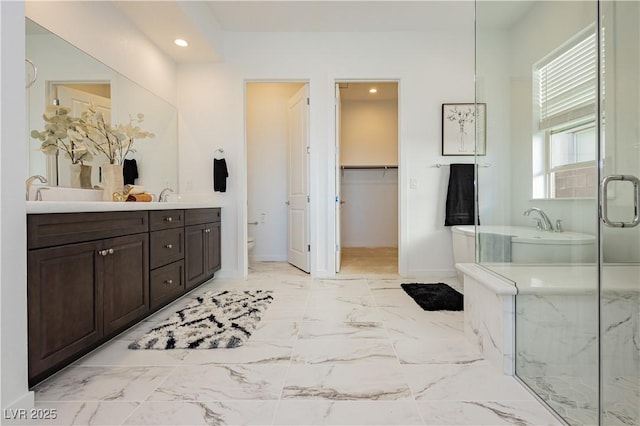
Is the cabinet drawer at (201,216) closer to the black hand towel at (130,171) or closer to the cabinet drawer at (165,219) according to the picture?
the cabinet drawer at (165,219)

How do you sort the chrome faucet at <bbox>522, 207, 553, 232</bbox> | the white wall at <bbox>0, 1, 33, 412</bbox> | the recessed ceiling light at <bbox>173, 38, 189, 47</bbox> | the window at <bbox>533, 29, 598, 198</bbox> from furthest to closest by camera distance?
the recessed ceiling light at <bbox>173, 38, 189, 47</bbox> < the chrome faucet at <bbox>522, 207, 553, 232</bbox> < the window at <bbox>533, 29, 598, 198</bbox> < the white wall at <bbox>0, 1, 33, 412</bbox>

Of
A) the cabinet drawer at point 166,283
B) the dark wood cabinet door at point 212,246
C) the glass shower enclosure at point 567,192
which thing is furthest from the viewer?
the dark wood cabinet door at point 212,246

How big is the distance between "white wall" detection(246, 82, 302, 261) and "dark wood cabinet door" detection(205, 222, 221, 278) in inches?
53.4

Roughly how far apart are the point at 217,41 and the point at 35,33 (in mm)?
1726

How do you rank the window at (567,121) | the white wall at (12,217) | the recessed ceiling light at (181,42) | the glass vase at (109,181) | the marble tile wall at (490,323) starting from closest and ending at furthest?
the white wall at (12,217)
the marble tile wall at (490,323)
the window at (567,121)
the glass vase at (109,181)
the recessed ceiling light at (181,42)

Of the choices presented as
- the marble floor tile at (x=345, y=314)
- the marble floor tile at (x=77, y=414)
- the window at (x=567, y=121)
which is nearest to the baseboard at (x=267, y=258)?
the marble floor tile at (x=345, y=314)

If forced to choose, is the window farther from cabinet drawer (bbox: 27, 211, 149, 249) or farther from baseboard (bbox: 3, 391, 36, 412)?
baseboard (bbox: 3, 391, 36, 412)

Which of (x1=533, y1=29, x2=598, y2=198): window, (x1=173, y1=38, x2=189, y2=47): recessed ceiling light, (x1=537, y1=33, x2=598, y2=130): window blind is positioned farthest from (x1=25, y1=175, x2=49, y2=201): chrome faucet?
(x1=537, y1=33, x2=598, y2=130): window blind

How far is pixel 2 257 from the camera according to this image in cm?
110

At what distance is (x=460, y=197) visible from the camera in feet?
11.3

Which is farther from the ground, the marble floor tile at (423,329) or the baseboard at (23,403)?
the baseboard at (23,403)

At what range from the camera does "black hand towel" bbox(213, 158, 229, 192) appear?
3439 mm

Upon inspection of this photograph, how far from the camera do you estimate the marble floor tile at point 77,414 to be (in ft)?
3.85

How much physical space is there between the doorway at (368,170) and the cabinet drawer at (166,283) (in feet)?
10.4
